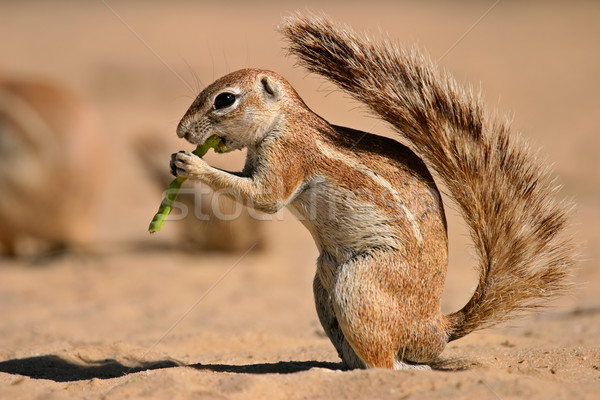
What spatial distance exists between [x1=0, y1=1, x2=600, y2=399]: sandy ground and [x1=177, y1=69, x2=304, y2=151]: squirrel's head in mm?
404

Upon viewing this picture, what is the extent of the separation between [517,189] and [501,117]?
52cm

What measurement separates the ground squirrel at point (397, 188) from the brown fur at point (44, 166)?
707cm

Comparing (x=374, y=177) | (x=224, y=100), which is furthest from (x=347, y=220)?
(x=224, y=100)

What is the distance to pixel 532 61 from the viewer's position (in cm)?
2866

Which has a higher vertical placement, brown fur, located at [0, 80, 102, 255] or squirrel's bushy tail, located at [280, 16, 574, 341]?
squirrel's bushy tail, located at [280, 16, 574, 341]

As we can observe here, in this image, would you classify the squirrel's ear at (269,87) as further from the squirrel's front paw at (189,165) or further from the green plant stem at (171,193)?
the squirrel's front paw at (189,165)

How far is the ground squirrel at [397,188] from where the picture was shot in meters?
4.70

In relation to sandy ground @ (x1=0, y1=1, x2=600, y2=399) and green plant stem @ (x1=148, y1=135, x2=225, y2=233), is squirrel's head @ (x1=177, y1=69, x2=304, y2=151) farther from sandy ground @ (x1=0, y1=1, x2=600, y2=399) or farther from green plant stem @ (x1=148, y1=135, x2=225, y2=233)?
sandy ground @ (x1=0, y1=1, x2=600, y2=399)

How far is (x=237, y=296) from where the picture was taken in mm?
9625

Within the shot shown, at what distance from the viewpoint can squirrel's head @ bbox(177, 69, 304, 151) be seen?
4953 millimetres

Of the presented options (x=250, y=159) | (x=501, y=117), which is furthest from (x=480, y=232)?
(x=250, y=159)

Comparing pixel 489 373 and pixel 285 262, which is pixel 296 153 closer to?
pixel 489 373

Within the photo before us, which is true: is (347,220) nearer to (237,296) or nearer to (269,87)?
(269,87)

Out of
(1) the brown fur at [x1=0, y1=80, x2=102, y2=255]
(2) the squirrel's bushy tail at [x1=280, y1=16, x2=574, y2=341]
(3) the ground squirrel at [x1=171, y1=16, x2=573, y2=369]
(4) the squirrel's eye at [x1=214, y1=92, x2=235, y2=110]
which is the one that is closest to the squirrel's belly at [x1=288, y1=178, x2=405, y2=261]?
(3) the ground squirrel at [x1=171, y1=16, x2=573, y2=369]
